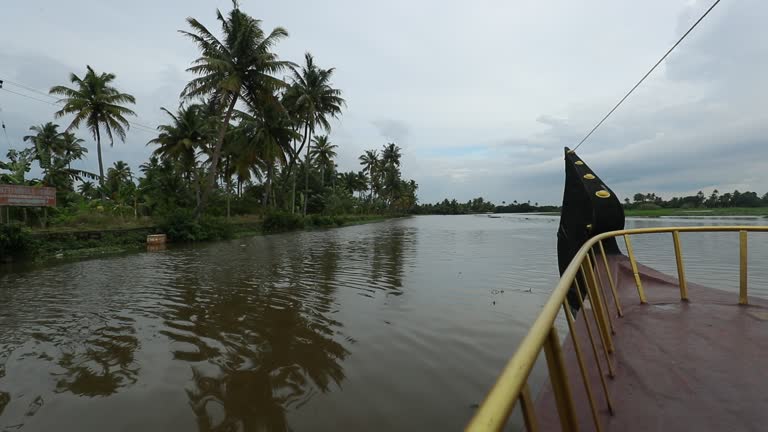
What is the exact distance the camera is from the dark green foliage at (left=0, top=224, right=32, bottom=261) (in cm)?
971

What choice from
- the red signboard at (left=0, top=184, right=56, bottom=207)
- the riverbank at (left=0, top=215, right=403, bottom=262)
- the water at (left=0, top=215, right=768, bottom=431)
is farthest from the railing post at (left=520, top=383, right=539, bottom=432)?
the red signboard at (left=0, top=184, right=56, bottom=207)

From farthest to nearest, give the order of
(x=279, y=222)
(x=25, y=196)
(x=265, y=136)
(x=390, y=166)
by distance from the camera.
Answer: (x=390, y=166) < (x=279, y=222) < (x=265, y=136) < (x=25, y=196)

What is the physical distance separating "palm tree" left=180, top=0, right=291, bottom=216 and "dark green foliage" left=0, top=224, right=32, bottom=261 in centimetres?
757

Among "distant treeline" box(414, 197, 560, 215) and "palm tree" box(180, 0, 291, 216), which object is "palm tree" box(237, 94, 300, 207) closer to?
"palm tree" box(180, 0, 291, 216)

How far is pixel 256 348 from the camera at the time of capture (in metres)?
3.79

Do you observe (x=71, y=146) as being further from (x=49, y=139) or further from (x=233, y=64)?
(x=233, y=64)

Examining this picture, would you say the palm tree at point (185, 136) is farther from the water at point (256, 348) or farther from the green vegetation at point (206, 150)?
the water at point (256, 348)

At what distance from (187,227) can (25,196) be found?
5986mm

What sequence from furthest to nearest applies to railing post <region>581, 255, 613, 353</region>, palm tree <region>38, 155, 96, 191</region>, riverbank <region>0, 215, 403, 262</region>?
palm tree <region>38, 155, 96, 191</region>
riverbank <region>0, 215, 403, 262</region>
railing post <region>581, 255, 613, 353</region>

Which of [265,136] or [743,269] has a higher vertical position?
[265,136]

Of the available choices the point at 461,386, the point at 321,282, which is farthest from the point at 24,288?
the point at 461,386

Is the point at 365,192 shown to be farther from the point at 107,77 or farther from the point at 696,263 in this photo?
the point at 696,263

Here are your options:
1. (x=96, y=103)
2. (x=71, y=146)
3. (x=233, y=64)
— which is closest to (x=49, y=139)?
(x=71, y=146)

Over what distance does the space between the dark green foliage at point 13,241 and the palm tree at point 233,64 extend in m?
7.57
